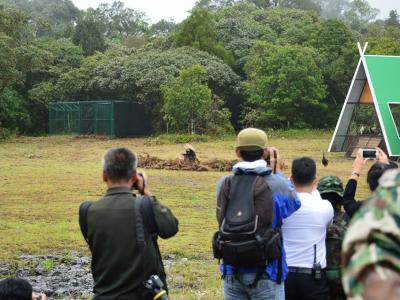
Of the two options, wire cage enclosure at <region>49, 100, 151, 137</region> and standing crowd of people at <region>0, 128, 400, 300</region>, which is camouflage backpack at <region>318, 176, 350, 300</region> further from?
wire cage enclosure at <region>49, 100, 151, 137</region>

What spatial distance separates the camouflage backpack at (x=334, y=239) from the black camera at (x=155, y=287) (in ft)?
3.77

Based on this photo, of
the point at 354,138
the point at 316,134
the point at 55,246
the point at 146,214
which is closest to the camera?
the point at 146,214

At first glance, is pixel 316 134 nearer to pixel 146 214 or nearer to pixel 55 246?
pixel 55 246

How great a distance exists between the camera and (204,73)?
31.7 meters

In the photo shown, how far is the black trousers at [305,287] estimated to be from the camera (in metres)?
3.91

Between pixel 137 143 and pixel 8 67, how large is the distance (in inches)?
263

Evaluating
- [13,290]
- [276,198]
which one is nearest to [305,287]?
[276,198]

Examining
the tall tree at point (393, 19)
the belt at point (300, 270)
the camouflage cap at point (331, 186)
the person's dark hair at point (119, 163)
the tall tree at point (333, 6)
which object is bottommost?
the belt at point (300, 270)

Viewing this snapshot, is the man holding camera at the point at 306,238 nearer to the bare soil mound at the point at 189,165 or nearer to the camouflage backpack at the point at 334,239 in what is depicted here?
the camouflage backpack at the point at 334,239

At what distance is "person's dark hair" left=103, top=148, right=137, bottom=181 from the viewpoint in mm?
3400

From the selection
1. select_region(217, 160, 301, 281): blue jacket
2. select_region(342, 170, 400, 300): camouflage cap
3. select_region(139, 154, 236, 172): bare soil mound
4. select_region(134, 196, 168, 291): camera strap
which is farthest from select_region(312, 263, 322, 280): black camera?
select_region(139, 154, 236, 172): bare soil mound

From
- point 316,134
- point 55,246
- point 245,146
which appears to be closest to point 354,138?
point 316,134

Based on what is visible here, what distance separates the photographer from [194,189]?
15312mm

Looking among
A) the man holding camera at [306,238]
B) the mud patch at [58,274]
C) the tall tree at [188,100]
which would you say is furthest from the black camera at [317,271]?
the tall tree at [188,100]
